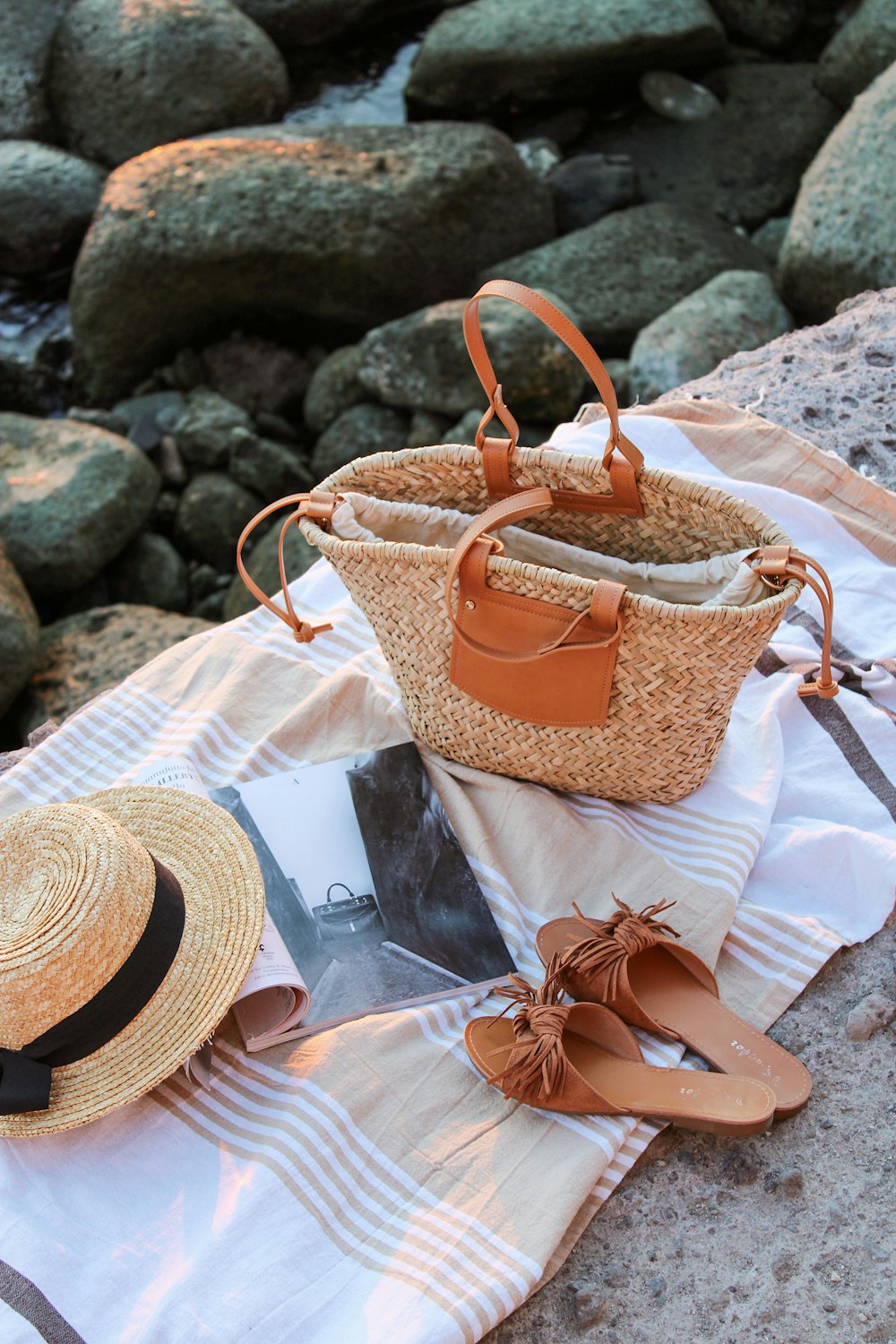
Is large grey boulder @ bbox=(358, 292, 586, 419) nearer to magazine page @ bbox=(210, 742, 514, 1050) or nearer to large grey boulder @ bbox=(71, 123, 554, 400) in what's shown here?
large grey boulder @ bbox=(71, 123, 554, 400)

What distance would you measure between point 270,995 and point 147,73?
15.3ft

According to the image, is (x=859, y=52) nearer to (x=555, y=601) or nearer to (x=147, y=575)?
(x=147, y=575)

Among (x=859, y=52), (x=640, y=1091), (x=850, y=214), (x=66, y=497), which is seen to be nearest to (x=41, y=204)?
(x=66, y=497)

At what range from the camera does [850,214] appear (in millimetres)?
3627

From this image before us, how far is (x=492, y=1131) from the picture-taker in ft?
4.34

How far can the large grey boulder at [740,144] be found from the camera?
5.00 metres

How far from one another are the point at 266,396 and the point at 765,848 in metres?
3.26

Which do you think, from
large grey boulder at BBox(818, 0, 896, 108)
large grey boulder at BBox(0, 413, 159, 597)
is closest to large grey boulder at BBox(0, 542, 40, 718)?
large grey boulder at BBox(0, 413, 159, 597)

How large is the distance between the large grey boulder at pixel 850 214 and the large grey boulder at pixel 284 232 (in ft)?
4.11

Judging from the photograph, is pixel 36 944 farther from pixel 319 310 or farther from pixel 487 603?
pixel 319 310

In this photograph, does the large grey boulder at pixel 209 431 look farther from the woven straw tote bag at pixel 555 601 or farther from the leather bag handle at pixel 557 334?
the leather bag handle at pixel 557 334

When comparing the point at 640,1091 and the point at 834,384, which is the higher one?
the point at 834,384

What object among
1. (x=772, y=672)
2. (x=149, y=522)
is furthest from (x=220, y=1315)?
(x=149, y=522)

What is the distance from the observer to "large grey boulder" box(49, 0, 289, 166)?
4.87 m
